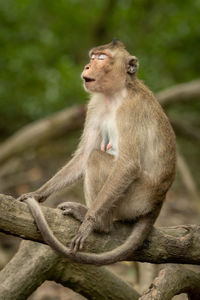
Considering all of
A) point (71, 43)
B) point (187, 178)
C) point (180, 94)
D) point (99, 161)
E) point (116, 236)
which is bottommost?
point (116, 236)

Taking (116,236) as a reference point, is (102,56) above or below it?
above

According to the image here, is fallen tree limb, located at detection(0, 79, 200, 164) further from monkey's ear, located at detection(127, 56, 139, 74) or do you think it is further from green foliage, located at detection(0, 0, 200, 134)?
monkey's ear, located at detection(127, 56, 139, 74)

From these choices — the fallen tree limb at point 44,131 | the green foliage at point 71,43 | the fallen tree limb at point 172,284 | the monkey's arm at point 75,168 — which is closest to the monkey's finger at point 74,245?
the fallen tree limb at point 172,284

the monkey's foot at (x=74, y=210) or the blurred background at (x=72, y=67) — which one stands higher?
the blurred background at (x=72, y=67)

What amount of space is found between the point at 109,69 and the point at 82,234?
58.5 inches

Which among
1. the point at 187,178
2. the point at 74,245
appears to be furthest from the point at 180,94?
the point at 74,245

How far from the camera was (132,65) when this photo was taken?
4.44 meters

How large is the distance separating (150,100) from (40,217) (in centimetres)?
147

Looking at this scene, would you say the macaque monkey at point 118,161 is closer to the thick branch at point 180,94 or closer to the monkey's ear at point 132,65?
the monkey's ear at point 132,65

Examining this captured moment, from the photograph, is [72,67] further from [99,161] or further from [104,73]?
[99,161]

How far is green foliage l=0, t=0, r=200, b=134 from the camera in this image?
402 inches

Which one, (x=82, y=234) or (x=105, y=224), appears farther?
(x=105, y=224)

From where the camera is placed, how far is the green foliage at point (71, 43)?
10219 mm

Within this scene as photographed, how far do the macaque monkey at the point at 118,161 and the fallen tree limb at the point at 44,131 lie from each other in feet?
13.4
